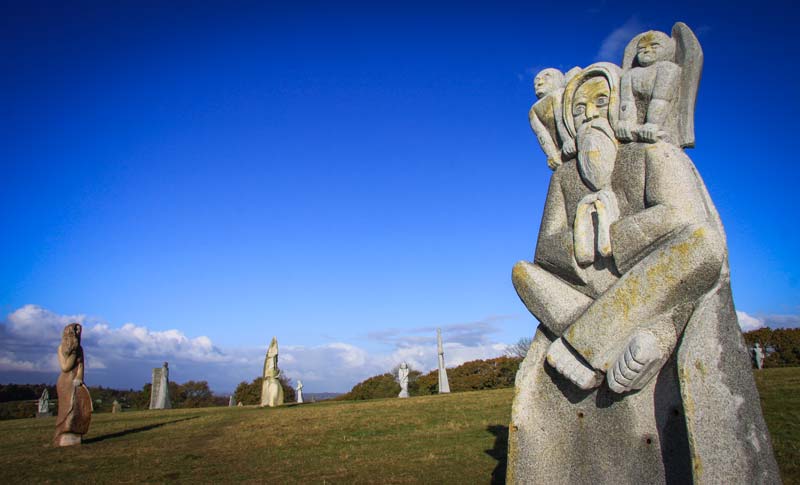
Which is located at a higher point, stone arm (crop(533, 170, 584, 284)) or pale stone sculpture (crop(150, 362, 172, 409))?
stone arm (crop(533, 170, 584, 284))

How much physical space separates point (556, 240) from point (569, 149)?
0.89 meters

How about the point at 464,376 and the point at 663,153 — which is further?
the point at 464,376

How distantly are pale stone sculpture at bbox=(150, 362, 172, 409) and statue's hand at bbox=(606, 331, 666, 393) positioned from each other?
2764cm

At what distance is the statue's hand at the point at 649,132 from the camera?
435 centimetres

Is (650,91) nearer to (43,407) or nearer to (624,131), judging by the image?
(624,131)

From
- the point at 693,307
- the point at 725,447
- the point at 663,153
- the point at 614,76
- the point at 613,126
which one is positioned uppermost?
the point at 614,76

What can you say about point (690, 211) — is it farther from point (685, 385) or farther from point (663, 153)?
point (685, 385)

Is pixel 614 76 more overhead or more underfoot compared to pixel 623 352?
more overhead

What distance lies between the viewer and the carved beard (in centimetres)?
453

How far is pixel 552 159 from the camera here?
5086 mm

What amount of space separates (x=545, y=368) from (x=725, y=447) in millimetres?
1379

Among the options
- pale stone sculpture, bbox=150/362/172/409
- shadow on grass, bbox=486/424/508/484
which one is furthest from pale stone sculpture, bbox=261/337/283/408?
shadow on grass, bbox=486/424/508/484

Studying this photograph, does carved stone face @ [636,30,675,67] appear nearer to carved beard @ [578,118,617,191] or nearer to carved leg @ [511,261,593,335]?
carved beard @ [578,118,617,191]

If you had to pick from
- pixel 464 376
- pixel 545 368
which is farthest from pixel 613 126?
pixel 464 376
